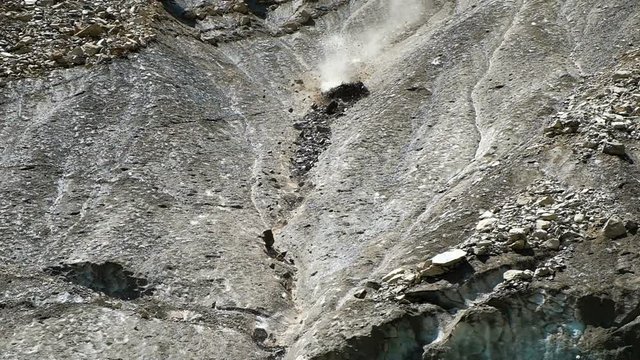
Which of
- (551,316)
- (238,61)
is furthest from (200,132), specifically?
(551,316)

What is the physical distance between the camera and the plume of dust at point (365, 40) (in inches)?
1197

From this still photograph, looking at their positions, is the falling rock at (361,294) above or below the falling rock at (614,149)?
below

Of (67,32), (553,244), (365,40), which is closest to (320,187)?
(553,244)

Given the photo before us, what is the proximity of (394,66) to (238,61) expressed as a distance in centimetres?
511

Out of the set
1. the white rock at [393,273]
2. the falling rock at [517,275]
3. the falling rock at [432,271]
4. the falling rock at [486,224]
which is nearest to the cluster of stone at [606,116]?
the falling rock at [486,224]

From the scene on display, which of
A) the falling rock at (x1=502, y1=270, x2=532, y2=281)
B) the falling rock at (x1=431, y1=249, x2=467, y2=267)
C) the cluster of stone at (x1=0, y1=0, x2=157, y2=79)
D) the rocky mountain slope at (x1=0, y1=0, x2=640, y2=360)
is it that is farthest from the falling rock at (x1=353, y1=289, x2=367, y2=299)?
the cluster of stone at (x1=0, y1=0, x2=157, y2=79)

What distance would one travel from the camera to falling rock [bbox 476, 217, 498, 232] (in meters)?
17.0

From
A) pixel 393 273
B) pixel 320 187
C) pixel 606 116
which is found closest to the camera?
pixel 393 273

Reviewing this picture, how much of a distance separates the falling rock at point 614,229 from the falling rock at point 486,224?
1.91 meters

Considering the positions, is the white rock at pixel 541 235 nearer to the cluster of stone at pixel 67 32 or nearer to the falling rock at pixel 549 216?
the falling rock at pixel 549 216

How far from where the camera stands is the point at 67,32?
28531 mm

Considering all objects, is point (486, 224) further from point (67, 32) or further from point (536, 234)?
point (67, 32)

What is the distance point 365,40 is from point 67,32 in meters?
9.76

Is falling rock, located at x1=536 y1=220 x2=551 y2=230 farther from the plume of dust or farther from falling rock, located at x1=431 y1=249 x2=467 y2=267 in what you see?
the plume of dust
